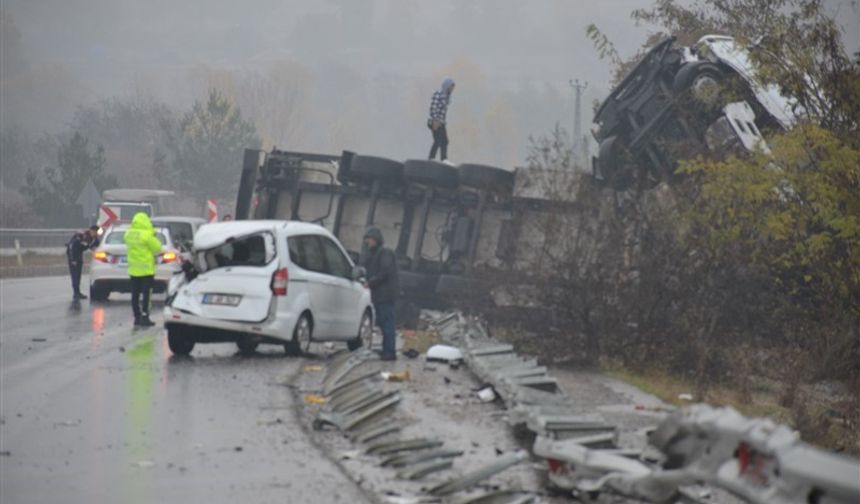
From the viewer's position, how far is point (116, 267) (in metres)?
32.2

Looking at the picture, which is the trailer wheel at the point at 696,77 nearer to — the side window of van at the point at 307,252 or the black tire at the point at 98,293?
the side window of van at the point at 307,252

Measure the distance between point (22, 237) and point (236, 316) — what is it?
4255cm

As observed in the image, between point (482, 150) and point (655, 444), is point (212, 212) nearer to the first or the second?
point (655, 444)

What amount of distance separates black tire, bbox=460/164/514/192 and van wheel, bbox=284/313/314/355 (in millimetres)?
6271

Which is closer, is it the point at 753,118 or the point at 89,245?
the point at 753,118

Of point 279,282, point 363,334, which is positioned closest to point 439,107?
point 363,334

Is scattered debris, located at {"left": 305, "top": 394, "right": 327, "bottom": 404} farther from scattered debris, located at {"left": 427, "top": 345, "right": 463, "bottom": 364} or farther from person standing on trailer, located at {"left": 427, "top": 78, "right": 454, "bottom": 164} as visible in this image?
person standing on trailer, located at {"left": 427, "top": 78, "right": 454, "bottom": 164}

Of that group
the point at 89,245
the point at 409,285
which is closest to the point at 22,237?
the point at 89,245

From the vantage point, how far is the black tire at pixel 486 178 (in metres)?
26.2

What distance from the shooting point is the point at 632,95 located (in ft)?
80.0

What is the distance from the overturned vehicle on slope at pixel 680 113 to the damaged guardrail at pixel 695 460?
395 inches

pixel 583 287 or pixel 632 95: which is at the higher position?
pixel 632 95

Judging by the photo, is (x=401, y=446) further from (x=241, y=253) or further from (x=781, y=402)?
(x=241, y=253)

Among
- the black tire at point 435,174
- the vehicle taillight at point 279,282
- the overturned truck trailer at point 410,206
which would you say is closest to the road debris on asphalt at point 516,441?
the vehicle taillight at point 279,282
